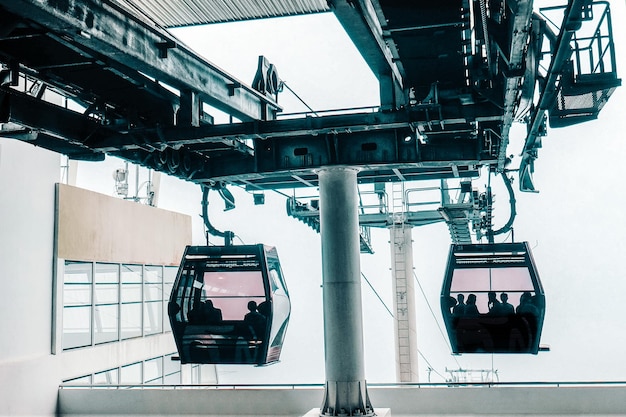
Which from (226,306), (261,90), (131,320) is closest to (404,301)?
(131,320)

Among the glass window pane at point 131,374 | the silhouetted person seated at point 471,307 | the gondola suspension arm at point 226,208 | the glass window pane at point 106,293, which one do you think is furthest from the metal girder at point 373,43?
the glass window pane at point 131,374

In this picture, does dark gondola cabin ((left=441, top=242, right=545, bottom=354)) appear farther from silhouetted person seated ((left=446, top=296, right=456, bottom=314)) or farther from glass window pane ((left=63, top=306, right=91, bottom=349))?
glass window pane ((left=63, top=306, right=91, bottom=349))

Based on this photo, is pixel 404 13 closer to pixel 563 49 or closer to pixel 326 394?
pixel 563 49

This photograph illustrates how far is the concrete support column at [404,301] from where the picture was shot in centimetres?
2569

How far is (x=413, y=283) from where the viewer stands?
2619cm

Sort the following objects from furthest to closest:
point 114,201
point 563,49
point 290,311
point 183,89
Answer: point 114,201 < point 290,311 < point 183,89 < point 563,49

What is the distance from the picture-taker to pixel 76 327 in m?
17.4

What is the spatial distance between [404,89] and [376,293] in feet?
62.6

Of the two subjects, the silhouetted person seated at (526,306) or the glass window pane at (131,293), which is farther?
the glass window pane at (131,293)

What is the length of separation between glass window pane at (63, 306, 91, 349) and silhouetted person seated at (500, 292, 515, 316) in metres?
11.5

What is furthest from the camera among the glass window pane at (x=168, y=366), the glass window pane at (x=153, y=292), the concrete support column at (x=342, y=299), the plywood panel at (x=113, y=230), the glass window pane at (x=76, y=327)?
the glass window pane at (x=168, y=366)

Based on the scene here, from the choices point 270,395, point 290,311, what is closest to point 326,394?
point 290,311

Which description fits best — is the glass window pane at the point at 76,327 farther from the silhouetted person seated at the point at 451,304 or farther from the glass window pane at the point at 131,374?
the silhouetted person seated at the point at 451,304

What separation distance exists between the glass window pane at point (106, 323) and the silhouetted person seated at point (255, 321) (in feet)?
33.4
